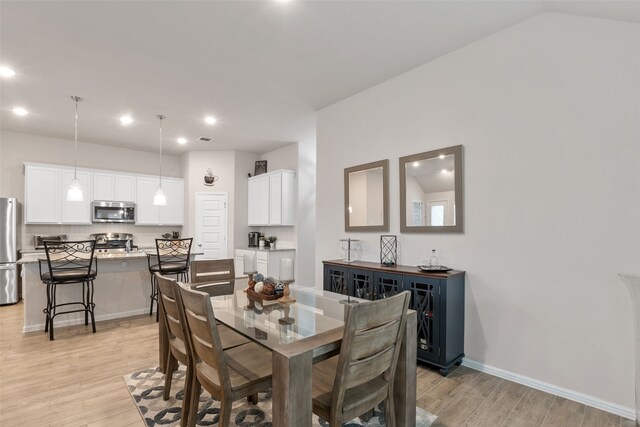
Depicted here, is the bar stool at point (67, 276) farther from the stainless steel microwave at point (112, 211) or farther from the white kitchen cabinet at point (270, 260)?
the white kitchen cabinet at point (270, 260)

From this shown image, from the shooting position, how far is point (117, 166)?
255 inches

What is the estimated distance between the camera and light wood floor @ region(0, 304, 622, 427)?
2070mm

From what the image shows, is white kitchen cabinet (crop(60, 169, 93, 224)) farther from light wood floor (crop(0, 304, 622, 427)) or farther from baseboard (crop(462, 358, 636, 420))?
baseboard (crop(462, 358, 636, 420))

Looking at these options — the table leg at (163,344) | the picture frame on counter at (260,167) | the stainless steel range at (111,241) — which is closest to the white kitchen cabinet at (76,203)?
the stainless steel range at (111,241)

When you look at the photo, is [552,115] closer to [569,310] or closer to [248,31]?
[569,310]

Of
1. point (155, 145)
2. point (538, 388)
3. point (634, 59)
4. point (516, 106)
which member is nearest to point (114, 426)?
point (538, 388)

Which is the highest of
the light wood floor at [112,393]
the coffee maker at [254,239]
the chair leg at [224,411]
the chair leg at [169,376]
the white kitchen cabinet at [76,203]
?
the white kitchen cabinet at [76,203]

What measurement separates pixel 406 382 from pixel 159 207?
6.28m

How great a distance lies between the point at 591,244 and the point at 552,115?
100cm

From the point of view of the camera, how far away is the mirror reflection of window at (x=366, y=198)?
11.9 feet

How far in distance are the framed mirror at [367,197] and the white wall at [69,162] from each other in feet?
15.5

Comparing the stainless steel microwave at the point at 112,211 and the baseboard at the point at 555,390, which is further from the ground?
the stainless steel microwave at the point at 112,211

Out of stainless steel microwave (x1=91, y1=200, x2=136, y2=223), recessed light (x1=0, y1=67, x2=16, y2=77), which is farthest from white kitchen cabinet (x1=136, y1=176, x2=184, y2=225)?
recessed light (x1=0, y1=67, x2=16, y2=77)

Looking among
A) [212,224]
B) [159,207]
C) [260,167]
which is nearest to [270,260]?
[212,224]
